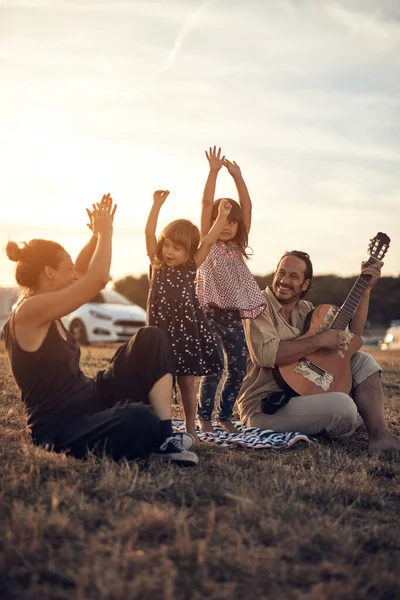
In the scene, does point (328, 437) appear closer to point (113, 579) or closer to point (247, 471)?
point (247, 471)

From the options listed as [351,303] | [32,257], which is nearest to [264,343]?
[351,303]

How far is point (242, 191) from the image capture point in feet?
18.2

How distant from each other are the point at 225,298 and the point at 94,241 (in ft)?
3.86

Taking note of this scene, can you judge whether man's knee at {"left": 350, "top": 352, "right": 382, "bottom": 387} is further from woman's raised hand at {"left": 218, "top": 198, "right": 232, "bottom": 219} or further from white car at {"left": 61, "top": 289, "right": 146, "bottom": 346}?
white car at {"left": 61, "top": 289, "right": 146, "bottom": 346}

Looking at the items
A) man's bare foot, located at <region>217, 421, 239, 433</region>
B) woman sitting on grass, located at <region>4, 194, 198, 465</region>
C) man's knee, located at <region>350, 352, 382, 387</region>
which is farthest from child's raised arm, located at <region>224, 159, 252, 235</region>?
woman sitting on grass, located at <region>4, 194, 198, 465</region>

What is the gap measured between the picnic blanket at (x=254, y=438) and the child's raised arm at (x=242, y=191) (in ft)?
5.22

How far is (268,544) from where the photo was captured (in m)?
2.65

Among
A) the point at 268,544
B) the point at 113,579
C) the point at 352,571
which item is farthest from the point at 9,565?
the point at 352,571

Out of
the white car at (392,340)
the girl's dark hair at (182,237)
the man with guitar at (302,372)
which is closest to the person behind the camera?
the girl's dark hair at (182,237)

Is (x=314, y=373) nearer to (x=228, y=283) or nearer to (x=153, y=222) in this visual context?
(x=228, y=283)

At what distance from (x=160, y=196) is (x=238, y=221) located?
2.33 ft

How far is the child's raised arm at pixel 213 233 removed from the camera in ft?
16.0

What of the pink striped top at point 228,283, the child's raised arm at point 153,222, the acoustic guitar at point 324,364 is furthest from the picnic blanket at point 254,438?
the child's raised arm at point 153,222

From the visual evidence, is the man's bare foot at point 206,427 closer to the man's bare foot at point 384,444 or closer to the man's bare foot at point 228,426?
the man's bare foot at point 228,426
